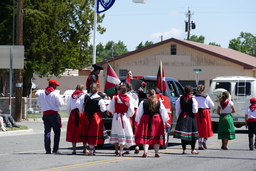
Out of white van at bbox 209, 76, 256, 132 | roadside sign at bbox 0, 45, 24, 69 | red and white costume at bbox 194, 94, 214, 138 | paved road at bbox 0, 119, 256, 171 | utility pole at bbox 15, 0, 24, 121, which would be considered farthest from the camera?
utility pole at bbox 15, 0, 24, 121

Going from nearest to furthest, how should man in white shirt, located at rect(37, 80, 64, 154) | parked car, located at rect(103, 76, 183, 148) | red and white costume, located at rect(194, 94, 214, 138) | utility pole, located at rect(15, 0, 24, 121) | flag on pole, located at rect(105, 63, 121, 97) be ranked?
1. man in white shirt, located at rect(37, 80, 64, 154)
2. flag on pole, located at rect(105, 63, 121, 97)
3. red and white costume, located at rect(194, 94, 214, 138)
4. parked car, located at rect(103, 76, 183, 148)
5. utility pole, located at rect(15, 0, 24, 121)

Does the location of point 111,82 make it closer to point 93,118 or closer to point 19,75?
point 93,118

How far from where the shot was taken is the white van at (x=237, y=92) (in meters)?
22.1

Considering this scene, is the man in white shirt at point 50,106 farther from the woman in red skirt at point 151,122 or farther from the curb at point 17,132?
the curb at point 17,132

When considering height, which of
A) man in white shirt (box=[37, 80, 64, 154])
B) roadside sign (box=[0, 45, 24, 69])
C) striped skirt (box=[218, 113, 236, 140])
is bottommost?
striped skirt (box=[218, 113, 236, 140])

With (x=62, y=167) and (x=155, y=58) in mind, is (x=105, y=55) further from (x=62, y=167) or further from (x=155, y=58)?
(x=62, y=167)

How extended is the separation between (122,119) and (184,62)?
34427mm

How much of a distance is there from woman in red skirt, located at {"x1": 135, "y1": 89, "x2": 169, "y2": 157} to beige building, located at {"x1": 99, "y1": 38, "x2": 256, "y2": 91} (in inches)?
1246

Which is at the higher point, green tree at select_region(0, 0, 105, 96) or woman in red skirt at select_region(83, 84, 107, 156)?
green tree at select_region(0, 0, 105, 96)

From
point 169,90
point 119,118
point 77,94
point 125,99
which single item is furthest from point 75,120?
point 169,90

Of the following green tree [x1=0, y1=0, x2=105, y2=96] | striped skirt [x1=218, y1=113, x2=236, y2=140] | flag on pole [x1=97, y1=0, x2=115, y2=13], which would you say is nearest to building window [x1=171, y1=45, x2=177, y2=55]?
green tree [x1=0, y1=0, x2=105, y2=96]

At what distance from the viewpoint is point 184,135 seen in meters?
13.8

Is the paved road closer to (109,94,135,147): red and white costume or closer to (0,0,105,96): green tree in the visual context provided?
(109,94,135,147): red and white costume

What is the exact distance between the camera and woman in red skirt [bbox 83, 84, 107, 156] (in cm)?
1308
